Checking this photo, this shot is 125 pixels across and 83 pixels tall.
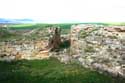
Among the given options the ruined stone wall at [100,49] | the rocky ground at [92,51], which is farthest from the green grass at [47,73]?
the rocky ground at [92,51]

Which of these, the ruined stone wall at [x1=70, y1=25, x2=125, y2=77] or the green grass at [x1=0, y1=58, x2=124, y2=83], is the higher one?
the ruined stone wall at [x1=70, y1=25, x2=125, y2=77]

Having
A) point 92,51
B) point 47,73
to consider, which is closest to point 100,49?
point 92,51

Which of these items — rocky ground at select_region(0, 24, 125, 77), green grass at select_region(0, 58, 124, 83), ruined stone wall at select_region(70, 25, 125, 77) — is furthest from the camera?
rocky ground at select_region(0, 24, 125, 77)

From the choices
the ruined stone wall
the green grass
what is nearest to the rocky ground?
the ruined stone wall

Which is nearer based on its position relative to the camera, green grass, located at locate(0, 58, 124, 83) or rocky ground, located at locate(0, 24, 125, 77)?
green grass, located at locate(0, 58, 124, 83)

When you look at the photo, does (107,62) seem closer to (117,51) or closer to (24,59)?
(117,51)

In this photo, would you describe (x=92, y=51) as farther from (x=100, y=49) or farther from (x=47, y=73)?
(x=47, y=73)

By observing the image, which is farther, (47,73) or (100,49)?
(100,49)

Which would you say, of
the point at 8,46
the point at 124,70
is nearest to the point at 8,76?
the point at 124,70

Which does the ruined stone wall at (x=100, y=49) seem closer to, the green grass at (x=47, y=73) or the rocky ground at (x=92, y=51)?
the rocky ground at (x=92, y=51)

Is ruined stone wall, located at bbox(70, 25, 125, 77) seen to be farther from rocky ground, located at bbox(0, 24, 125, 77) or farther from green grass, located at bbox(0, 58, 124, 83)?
green grass, located at bbox(0, 58, 124, 83)

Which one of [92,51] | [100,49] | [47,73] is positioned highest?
[100,49]
